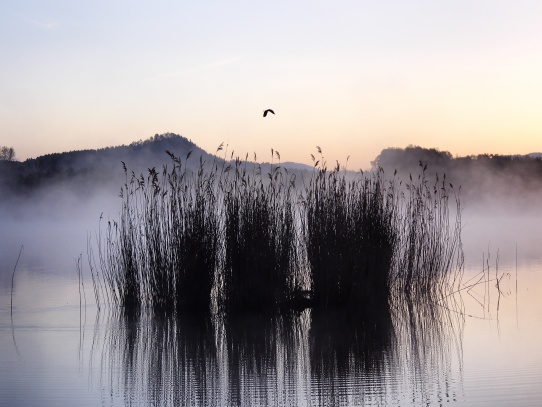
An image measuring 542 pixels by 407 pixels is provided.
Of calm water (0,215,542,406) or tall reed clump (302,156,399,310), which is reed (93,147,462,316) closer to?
tall reed clump (302,156,399,310)

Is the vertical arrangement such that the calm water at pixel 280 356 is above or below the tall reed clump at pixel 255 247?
below

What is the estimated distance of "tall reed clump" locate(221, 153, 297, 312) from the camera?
762 centimetres

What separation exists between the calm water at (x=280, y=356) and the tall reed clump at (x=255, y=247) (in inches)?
13.4

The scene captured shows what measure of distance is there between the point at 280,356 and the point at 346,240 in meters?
2.24

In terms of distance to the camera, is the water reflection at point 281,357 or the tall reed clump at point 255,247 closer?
the water reflection at point 281,357

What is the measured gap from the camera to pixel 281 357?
5.74 m

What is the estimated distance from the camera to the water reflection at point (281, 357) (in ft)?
15.3

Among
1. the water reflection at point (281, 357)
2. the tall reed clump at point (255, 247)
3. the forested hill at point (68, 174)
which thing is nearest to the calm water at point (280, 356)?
the water reflection at point (281, 357)

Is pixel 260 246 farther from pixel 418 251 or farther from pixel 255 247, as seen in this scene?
pixel 418 251

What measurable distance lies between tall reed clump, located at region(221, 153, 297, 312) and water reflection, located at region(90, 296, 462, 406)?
0.30m

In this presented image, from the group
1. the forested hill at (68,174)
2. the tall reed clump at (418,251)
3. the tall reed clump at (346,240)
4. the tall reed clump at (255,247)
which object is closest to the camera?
the tall reed clump at (255,247)

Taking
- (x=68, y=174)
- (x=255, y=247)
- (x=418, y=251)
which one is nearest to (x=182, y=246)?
(x=255, y=247)

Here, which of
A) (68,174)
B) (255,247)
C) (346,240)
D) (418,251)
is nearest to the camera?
(255,247)

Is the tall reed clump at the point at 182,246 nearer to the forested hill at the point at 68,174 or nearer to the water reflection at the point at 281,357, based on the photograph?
the water reflection at the point at 281,357
